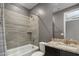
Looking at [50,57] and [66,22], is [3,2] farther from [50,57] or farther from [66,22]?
[50,57]

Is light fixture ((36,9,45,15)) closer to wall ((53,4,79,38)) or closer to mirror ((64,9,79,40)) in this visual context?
wall ((53,4,79,38))

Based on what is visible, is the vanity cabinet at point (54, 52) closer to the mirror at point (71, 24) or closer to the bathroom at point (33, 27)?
the bathroom at point (33, 27)

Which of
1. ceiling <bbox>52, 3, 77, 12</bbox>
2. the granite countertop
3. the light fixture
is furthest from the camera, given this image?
the light fixture

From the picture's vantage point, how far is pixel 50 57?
4.24 feet

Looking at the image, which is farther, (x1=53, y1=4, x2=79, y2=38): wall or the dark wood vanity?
(x1=53, y1=4, x2=79, y2=38): wall

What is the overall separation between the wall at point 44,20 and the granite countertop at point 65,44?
10 cm

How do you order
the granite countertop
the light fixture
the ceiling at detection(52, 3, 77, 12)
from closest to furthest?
1. the granite countertop
2. the ceiling at detection(52, 3, 77, 12)
3. the light fixture

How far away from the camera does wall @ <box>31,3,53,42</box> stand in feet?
4.35

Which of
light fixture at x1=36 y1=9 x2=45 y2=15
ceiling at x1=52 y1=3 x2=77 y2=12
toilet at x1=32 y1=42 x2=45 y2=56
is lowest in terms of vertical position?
toilet at x1=32 y1=42 x2=45 y2=56


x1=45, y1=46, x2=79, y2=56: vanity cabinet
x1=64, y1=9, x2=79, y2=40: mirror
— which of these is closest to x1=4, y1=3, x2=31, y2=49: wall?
x1=45, y1=46, x2=79, y2=56: vanity cabinet

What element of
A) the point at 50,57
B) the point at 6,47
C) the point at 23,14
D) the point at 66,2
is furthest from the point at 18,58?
the point at 66,2

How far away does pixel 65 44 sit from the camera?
1.22 metres

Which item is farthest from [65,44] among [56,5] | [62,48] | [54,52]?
[56,5]

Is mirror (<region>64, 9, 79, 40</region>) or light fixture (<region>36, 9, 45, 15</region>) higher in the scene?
light fixture (<region>36, 9, 45, 15</region>)
